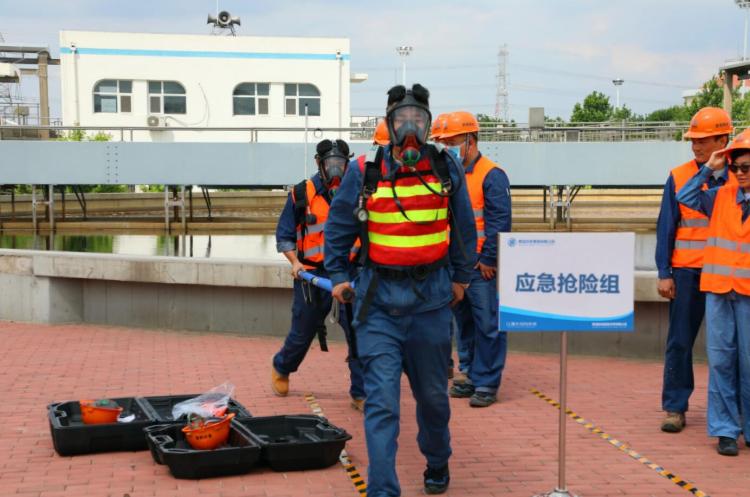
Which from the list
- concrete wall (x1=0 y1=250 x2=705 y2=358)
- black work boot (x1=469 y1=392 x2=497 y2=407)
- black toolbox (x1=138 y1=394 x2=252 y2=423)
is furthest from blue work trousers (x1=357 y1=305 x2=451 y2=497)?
concrete wall (x1=0 y1=250 x2=705 y2=358)

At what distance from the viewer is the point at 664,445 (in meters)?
6.81

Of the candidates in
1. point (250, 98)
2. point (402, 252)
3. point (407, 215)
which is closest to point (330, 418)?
point (402, 252)

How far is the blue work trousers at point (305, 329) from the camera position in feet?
25.5

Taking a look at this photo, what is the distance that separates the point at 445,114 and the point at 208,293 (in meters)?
4.43

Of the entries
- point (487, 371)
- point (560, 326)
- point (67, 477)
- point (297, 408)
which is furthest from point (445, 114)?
point (67, 477)

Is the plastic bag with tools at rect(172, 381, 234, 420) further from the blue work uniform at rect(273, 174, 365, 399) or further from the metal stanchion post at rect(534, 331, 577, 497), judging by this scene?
the metal stanchion post at rect(534, 331, 577, 497)

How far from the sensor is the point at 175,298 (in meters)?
11.6

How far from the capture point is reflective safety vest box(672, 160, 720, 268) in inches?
275

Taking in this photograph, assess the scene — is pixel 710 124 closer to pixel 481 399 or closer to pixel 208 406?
pixel 481 399

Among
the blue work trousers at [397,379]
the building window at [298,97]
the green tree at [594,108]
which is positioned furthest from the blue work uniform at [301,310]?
the green tree at [594,108]

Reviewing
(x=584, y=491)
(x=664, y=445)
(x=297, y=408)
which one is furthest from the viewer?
(x=297, y=408)

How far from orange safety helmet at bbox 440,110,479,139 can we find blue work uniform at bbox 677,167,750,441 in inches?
78.1

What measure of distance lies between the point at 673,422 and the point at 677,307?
2.70 ft

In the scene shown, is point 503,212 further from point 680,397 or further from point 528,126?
point 528,126
